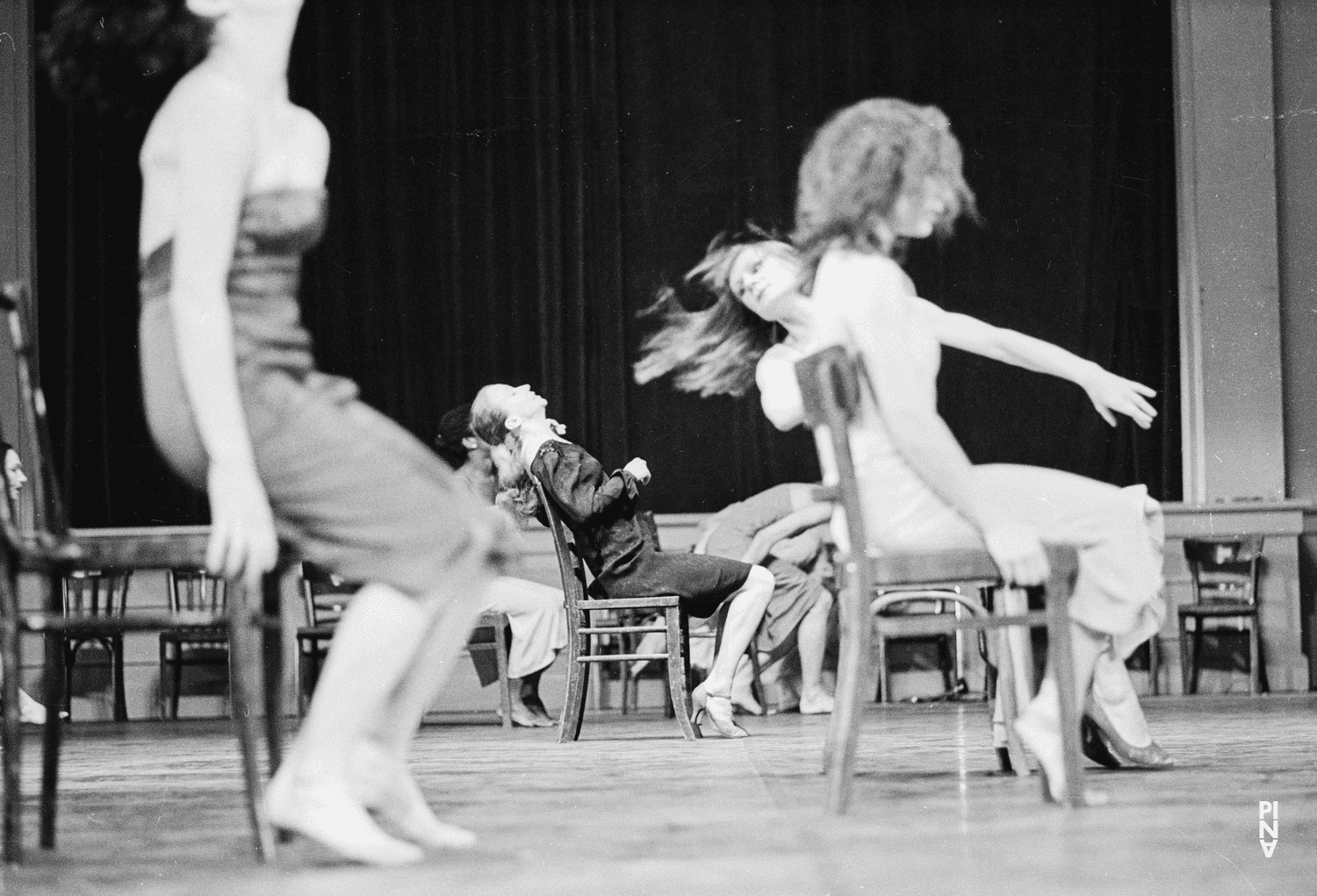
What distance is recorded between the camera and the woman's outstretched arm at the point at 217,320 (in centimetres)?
179

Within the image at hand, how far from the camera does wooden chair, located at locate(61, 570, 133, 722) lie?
659cm

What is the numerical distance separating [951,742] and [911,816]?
1.76m

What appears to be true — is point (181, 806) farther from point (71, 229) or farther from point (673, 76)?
point (673, 76)

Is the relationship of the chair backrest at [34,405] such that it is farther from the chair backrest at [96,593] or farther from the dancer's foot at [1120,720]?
the chair backrest at [96,593]

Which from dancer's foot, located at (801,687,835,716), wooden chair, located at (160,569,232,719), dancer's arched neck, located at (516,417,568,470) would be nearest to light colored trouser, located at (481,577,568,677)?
dancer's foot, located at (801,687,835,716)

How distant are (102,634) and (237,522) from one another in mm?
5301

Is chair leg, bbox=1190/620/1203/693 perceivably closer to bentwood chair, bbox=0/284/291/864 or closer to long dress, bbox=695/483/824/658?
long dress, bbox=695/483/824/658

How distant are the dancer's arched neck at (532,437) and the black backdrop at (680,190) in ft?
10.2

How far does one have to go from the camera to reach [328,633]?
231 inches

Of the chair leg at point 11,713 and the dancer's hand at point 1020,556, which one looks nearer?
the chair leg at point 11,713

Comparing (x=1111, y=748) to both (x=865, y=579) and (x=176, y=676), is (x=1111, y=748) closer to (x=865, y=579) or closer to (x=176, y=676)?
(x=865, y=579)

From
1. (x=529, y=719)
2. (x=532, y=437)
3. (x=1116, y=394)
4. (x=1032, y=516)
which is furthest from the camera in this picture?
(x=529, y=719)

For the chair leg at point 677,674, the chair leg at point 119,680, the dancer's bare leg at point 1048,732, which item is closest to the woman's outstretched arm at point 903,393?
the dancer's bare leg at point 1048,732

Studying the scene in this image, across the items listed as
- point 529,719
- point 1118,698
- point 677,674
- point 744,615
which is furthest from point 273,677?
point 529,719
